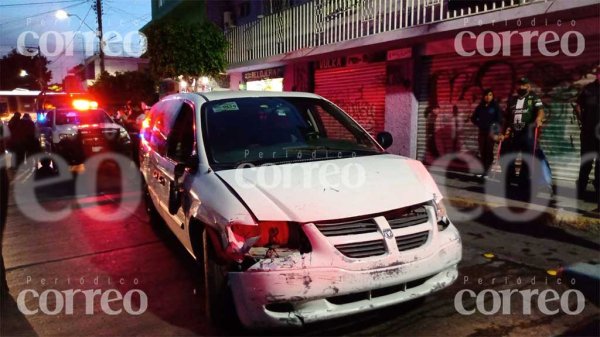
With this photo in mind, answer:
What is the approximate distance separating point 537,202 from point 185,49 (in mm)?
10817

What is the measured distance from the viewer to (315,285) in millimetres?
2877

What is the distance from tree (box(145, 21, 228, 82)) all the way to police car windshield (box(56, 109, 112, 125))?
7.68 feet

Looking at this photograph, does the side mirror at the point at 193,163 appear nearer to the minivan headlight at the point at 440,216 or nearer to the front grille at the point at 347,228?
the front grille at the point at 347,228

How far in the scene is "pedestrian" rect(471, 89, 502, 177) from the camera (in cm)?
829

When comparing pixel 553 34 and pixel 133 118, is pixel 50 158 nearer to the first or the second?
pixel 133 118

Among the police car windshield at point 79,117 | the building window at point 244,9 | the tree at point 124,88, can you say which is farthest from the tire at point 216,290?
the tree at point 124,88

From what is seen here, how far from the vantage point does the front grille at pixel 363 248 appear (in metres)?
2.95

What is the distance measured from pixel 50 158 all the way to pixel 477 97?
1105 cm

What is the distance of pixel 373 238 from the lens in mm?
3002

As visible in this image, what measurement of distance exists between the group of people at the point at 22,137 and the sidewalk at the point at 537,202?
12.0m

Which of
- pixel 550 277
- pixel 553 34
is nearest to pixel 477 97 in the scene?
pixel 553 34

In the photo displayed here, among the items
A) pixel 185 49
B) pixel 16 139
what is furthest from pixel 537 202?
pixel 16 139

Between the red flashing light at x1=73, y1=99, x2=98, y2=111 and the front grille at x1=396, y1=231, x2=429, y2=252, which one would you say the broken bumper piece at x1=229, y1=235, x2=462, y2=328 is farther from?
the red flashing light at x1=73, y1=99, x2=98, y2=111

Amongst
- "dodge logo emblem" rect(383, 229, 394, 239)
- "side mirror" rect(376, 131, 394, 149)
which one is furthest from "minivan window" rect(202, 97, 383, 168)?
"dodge logo emblem" rect(383, 229, 394, 239)
